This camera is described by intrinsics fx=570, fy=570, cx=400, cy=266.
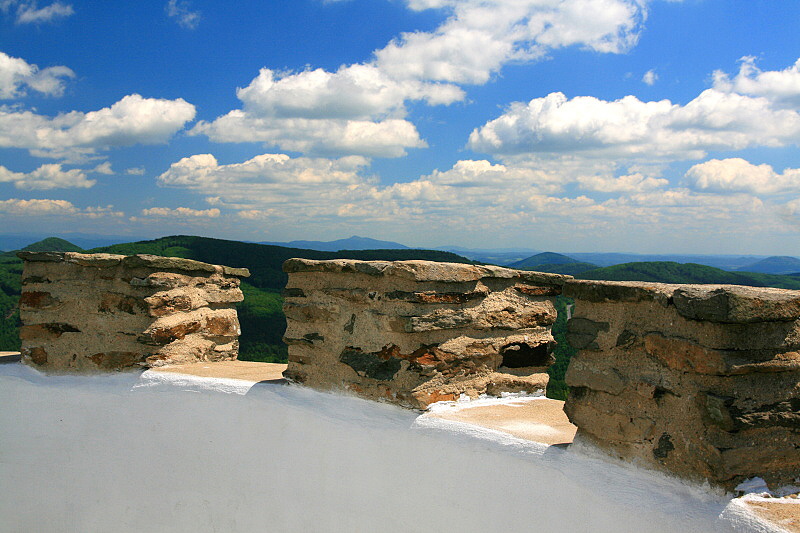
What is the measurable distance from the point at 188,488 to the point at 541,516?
2.17 m

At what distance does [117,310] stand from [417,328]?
240 centimetres

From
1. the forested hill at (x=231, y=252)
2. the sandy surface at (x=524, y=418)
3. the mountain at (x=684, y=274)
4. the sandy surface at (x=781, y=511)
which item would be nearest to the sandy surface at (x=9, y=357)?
the sandy surface at (x=524, y=418)

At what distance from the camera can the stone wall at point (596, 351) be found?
1.98 metres

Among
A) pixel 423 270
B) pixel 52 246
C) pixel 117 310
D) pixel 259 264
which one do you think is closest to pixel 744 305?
pixel 423 270

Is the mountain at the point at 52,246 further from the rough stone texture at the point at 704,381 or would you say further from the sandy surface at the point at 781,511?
the sandy surface at the point at 781,511

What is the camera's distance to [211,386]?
3.60m

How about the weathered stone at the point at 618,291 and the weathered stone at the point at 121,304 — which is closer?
the weathered stone at the point at 618,291

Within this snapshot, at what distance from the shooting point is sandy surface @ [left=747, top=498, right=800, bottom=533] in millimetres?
1821

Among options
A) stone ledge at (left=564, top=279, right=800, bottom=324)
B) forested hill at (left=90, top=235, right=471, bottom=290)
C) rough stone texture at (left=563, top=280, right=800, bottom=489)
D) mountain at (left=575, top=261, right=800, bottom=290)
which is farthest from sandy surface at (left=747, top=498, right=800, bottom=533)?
forested hill at (left=90, top=235, right=471, bottom=290)

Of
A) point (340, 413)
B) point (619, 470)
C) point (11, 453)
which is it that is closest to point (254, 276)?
point (11, 453)

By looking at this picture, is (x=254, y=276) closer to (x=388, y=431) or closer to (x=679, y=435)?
(x=388, y=431)

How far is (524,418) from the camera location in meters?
2.89

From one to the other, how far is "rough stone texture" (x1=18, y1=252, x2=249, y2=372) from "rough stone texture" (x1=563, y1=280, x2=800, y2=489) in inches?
117

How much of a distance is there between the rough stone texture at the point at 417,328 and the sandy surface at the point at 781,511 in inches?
57.5
